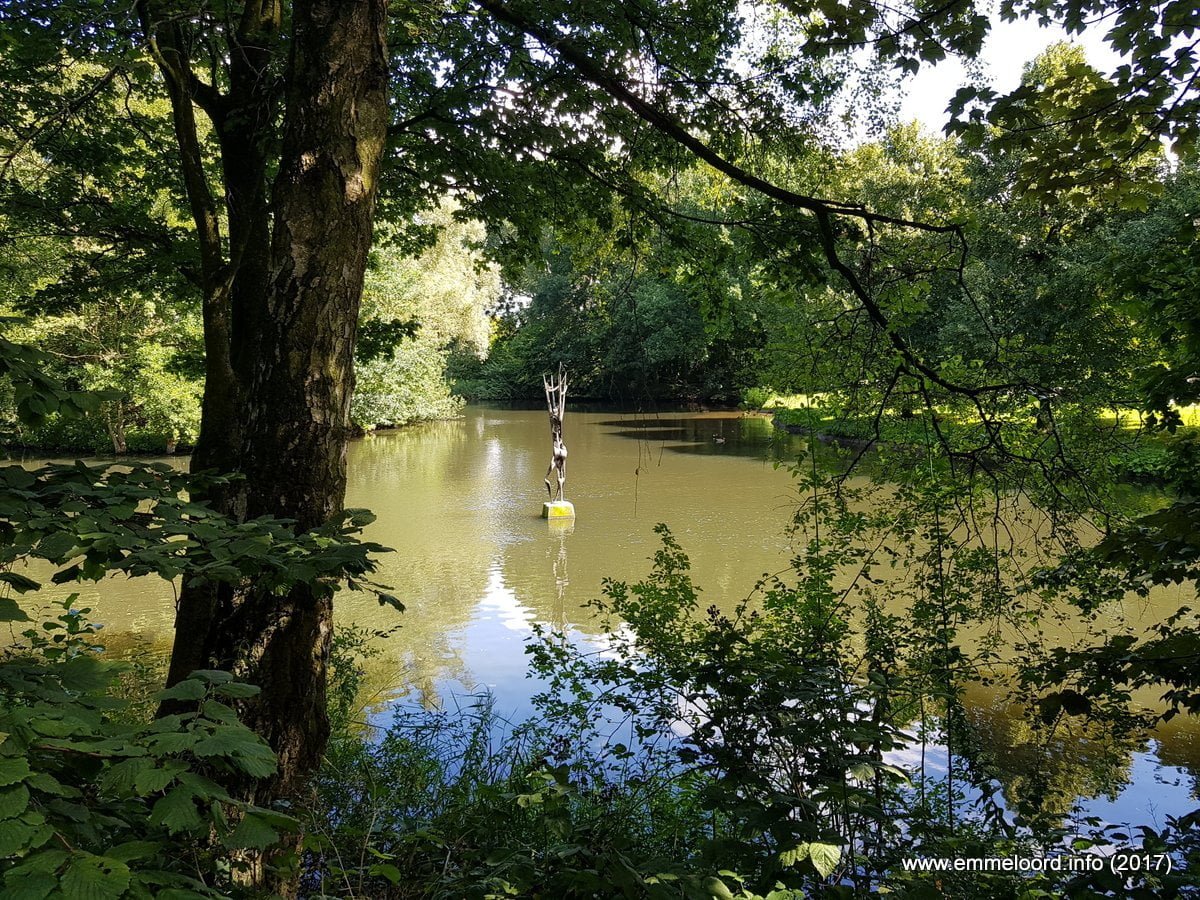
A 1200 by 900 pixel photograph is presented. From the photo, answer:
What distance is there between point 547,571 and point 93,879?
373 inches

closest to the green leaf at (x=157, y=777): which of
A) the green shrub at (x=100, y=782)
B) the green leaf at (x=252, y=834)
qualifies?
the green shrub at (x=100, y=782)

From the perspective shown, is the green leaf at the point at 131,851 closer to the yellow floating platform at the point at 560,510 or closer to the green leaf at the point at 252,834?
the green leaf at the point at 252,834

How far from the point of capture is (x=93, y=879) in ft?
2.68

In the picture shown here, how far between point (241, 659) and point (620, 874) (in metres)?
1.12

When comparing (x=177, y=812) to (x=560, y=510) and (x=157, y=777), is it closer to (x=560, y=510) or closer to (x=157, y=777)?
(x=157, y=777)

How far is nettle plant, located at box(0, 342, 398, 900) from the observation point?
854mm

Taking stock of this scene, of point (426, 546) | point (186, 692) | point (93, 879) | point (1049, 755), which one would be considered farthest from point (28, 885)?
point (426, 546)

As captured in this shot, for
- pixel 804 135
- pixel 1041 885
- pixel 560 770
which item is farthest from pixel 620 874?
pixel 804 135

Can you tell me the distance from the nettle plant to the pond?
159 cm

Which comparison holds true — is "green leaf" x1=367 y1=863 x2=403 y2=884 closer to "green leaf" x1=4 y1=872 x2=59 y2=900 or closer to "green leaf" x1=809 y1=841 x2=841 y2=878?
"green leaf" x1=4 y1=872 x2=59 y2=900

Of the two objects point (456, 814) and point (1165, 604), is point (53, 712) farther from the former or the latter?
point (1165, 604)

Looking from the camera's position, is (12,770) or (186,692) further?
(186,692)

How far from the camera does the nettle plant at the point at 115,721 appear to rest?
85 cm

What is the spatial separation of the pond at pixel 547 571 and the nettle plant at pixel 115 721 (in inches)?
62.4
